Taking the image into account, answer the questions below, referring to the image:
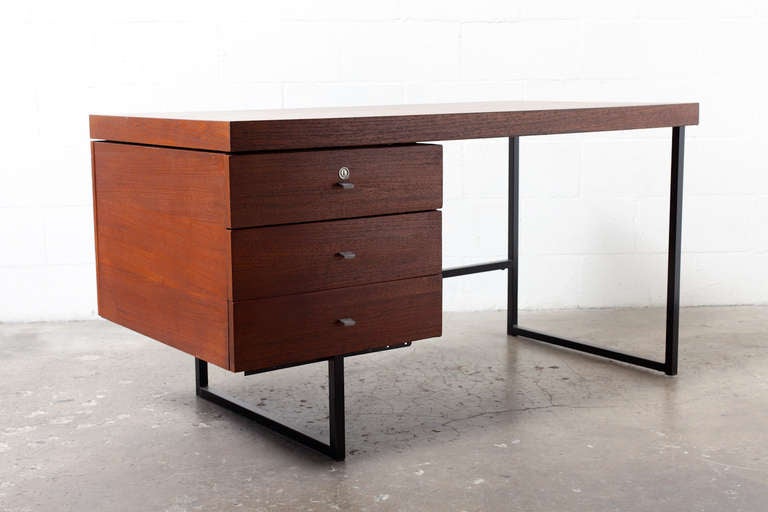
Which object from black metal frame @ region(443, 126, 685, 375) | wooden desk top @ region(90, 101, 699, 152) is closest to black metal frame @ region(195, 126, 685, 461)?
black metal frame @ region(443, 126, 685, 375)

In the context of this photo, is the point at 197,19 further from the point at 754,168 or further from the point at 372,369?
the point at 754,168

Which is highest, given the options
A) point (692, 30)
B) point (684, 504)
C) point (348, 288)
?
point (692, 30)

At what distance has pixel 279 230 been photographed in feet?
6.55

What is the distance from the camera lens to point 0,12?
3490 mm

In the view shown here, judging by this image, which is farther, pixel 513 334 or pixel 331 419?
pixel 513 334

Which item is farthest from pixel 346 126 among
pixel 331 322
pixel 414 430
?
pixel 414 430

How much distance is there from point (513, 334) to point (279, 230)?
151cm

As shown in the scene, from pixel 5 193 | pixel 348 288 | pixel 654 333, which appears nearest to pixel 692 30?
pixel 654 333

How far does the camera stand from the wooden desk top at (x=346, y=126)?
76.6 inches

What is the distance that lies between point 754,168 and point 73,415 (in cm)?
245

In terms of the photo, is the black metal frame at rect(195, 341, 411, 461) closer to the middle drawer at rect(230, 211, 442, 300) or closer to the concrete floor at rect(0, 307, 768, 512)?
the concrete floor at rect(0, 307, 768, 512)

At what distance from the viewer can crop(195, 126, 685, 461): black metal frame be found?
222 centimetres

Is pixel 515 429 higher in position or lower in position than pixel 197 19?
lower

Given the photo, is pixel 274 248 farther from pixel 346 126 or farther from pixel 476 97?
pixel 476 97
